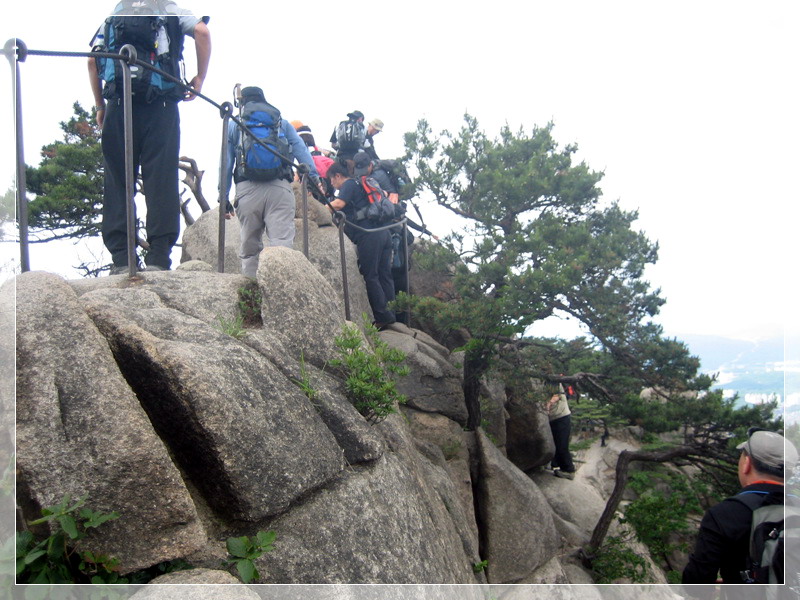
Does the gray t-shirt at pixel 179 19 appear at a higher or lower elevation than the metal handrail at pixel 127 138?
higher

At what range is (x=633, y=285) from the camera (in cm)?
744

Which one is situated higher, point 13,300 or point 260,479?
point 13,300

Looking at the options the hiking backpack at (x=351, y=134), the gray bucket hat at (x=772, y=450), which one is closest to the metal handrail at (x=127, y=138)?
the hiking backpack at (x=351, y=134)

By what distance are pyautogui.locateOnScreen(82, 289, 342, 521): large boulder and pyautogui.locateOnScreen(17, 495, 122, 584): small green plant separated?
524mm

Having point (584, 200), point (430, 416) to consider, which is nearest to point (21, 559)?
point (430, 416)

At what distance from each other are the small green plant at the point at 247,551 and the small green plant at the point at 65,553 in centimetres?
43

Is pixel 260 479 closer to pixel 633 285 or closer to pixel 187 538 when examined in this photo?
pixel 187 538

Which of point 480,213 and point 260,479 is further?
point 480,213

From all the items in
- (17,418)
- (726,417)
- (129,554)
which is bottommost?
(726,417)

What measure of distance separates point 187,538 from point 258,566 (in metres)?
0.38

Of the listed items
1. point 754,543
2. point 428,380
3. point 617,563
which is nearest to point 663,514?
point 617,563

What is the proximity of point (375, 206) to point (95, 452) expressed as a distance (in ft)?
19.3

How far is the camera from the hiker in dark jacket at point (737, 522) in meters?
2.88

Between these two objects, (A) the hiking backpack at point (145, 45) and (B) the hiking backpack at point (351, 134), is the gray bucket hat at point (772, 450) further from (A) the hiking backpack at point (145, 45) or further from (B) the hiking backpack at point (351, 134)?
(B) the hiking backpack at point (351, 134)
